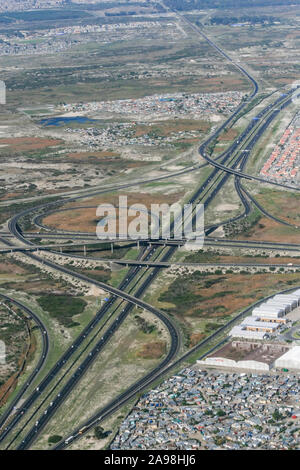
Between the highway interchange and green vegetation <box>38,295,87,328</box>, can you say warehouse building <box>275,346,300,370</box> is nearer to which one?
the highway interchange

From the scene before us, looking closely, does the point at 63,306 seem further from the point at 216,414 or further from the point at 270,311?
the point at 216,414

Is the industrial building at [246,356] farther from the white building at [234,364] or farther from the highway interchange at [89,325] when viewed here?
the highway interchange at [89,325]

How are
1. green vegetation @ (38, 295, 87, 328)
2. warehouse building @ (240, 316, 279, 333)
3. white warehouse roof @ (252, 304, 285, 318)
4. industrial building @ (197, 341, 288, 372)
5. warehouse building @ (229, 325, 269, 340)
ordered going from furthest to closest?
1. green vegetation @ (38, 295, 87, 328)
2. white warehouse roof @ (252, 304, 285, 318)
3. warehouse building @ (240, 316, 279, 333)
4. warehouse building @ (229, 325, 269, 340)
5. industrial building @ (197, 341, 288, 372)

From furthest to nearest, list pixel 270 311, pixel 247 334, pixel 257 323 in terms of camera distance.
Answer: pixel 270 311
pixel 257 323
pixel 247 334

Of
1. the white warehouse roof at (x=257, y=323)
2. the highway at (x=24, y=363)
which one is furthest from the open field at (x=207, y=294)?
the highway at (x=24, y=363)

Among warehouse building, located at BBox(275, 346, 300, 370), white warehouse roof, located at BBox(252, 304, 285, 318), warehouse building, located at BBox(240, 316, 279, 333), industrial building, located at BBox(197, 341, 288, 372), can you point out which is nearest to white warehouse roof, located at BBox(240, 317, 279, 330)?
warehouse building, located at BBox(240, 316, 279, 333)

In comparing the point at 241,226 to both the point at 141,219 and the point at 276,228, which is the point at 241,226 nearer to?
the point at 276,228

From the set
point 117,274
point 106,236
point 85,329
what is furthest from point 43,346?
point 106,236

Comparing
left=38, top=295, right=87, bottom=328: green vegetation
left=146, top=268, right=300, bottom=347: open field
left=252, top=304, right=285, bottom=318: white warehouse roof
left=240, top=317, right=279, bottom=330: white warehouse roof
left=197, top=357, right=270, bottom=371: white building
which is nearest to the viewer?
left=197, top=357, right=270, bottom=371: white building

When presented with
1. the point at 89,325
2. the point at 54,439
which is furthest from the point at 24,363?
the point at 54,439

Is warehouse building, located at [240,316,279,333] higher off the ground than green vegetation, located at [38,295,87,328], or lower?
higher

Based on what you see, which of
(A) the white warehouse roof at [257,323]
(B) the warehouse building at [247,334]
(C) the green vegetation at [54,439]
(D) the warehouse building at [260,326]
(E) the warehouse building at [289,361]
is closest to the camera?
(C) the green vegetation at [54,439]
